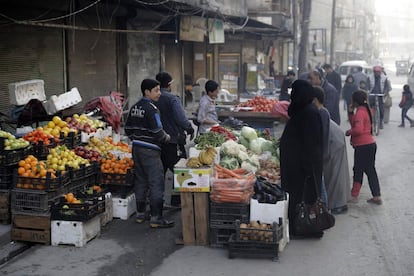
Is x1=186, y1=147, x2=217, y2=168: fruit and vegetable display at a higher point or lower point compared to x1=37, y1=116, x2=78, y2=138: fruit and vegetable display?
lower

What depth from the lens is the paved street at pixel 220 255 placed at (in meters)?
6.23

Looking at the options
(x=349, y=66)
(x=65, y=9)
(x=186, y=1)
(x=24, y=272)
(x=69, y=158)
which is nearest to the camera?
(x=24, y=272)

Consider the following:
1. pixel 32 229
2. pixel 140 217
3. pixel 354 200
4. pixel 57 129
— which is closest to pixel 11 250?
pixel 32 229

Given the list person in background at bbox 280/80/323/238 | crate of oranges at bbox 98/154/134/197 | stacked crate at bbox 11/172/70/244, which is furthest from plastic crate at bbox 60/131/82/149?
person in background at bbox 280/80/323/238

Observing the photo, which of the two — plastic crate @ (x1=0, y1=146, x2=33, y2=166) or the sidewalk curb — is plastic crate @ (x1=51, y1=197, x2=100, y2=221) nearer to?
the sidewalk curb

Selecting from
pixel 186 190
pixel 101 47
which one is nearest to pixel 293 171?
pixel 186 190

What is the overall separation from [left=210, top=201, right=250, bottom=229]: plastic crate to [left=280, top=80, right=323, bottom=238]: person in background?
0.77 meters

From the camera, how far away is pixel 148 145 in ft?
24.2

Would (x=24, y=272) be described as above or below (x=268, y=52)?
below

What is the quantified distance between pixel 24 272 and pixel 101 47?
32.2ft

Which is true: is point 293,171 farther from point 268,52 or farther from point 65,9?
point 268,52

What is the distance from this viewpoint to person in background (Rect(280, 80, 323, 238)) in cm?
700

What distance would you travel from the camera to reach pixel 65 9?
12.9 m

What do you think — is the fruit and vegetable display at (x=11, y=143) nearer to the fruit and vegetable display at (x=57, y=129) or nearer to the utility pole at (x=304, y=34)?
the fruit and vegetable display at (x=57, y=129)
